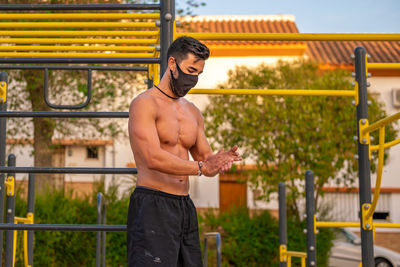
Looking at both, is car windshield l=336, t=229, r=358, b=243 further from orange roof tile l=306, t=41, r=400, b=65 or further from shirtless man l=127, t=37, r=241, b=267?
Answer: shirtless man l=127, t=37, r=241, b=267

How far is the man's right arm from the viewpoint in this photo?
2.37 meters

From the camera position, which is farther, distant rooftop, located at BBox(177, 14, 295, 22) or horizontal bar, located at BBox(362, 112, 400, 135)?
distant rooftop, located at BBox(177, 14, 295, 22)

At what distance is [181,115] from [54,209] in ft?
19.4

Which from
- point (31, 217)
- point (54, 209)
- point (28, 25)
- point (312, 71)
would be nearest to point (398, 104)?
point (312, 71)

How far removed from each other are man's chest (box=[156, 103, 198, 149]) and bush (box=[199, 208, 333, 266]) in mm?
6193

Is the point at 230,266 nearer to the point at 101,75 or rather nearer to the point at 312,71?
the point at 101,75

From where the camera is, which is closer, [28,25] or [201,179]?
[28,25]

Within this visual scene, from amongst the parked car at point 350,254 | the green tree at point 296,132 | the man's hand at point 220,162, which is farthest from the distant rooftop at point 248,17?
the man's hand at point 220,162

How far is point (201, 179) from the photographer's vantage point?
1678 centimetres

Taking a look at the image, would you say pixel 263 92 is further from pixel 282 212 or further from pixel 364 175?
pixel 282 212

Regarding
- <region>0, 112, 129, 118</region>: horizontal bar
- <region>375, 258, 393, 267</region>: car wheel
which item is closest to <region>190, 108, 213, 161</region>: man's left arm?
<region>0, 112, 129, 118</region>: horizontal bar

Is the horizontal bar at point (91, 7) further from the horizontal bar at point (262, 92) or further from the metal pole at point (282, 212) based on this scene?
the metal pole at point (282, 212)

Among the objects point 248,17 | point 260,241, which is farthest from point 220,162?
point 248,17

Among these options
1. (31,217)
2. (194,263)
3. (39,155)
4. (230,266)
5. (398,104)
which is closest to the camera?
(194,263)
